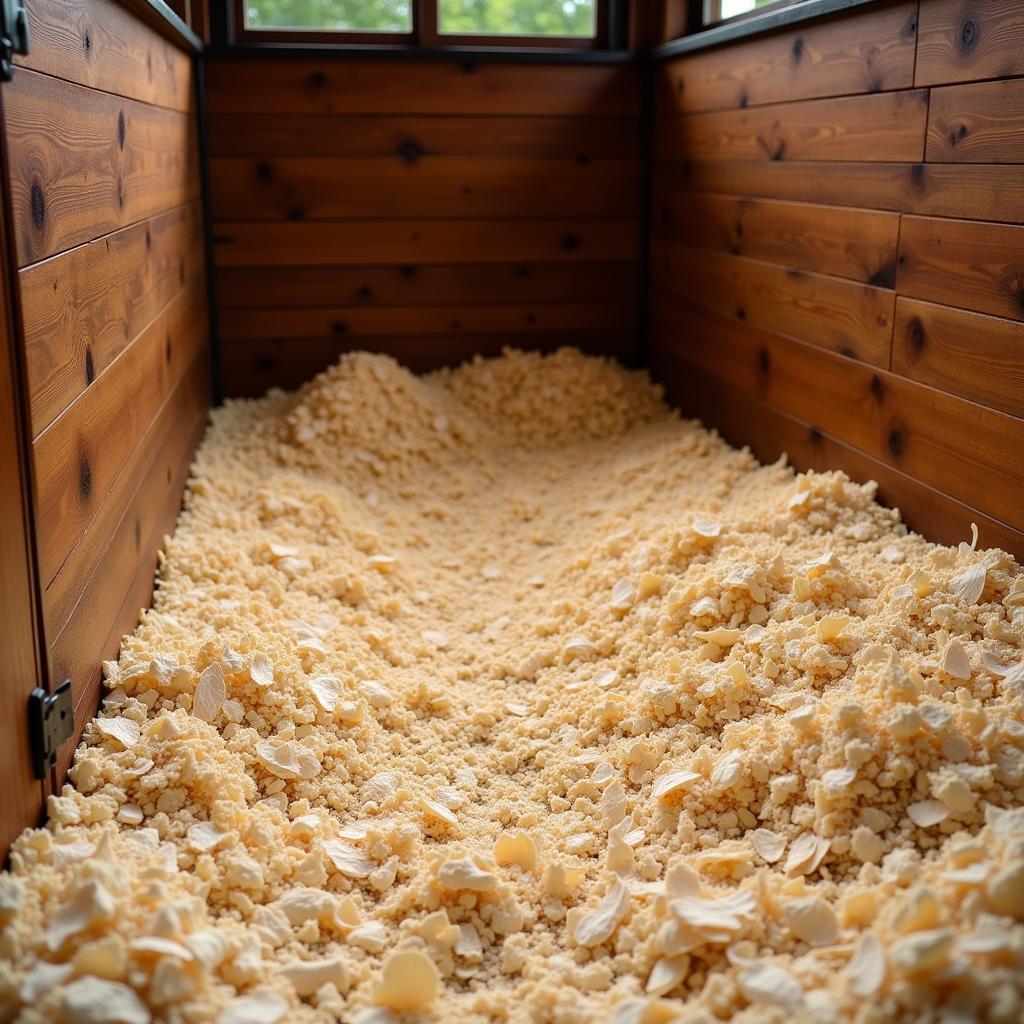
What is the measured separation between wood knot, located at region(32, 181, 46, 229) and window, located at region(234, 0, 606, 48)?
2282 millimetres

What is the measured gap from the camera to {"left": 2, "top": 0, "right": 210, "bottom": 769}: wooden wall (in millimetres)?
1505

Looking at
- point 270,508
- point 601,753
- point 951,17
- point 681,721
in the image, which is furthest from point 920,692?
point 270,508

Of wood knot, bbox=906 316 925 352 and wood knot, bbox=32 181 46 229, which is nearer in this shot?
wood knot, bbox=32 181 46 229

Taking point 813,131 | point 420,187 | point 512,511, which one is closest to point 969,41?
point 813,131

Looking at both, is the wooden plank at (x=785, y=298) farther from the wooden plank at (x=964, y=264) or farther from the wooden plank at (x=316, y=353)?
the wooden plank at (x=316, y=353)

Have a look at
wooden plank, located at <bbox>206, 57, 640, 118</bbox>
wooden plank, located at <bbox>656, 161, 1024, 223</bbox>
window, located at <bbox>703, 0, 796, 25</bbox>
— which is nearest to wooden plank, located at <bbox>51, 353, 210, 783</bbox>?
wooden plank, located at <bbox>206, 57, 640, 118</bbox>

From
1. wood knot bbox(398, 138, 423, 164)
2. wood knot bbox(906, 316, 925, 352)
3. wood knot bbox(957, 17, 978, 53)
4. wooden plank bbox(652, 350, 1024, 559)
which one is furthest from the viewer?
wood knot bbox(398, 138, 423, 164)

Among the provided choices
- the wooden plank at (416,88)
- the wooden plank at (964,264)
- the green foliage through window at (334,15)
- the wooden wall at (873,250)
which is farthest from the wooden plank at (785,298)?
the green foliage through window at (334,15)

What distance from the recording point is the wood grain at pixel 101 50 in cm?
158

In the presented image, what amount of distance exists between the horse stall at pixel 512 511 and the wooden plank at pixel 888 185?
0.04 ft

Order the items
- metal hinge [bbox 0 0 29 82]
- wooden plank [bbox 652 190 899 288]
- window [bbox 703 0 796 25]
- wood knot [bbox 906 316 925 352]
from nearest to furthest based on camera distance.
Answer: metal hinge [bbox 0 0 29 82] < wood knot [bbox 906 316 925 352] < wooden plank [bbox 652 190 899 288] < window [bbox 703 0 796 25]

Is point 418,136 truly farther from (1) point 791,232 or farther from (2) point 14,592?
(2) point 14,592

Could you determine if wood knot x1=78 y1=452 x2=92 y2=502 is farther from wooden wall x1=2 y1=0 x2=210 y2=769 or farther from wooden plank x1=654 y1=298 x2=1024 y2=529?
wooden plank x1=654 y1=298 x2=1024 y2=529

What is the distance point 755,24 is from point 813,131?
1.32 ft
